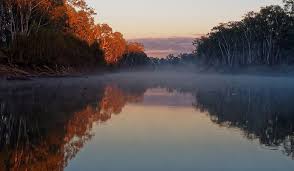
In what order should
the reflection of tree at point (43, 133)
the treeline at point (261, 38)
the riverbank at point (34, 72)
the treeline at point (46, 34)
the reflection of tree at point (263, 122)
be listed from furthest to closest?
1. the treeline at point (261, 38)
2. the treeline at point (46, 34)
3. the riverbank at point (34, 72)
4. the reflection of tree at point (263, 122)
5. the reflection of tree at point (43, 133)

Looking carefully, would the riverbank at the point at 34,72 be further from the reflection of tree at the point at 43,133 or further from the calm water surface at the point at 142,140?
the calm water surface at the point at 142,140

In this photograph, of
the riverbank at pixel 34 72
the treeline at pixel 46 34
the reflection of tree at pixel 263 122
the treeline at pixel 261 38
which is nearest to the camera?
the reflection of tree at pixel 263 122

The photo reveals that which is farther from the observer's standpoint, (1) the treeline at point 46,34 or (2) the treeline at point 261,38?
(2) the treeline at point 261,38

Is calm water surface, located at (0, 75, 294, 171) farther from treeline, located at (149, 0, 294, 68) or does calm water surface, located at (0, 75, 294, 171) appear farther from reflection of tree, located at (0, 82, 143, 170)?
treeline, located at (149, 0, 294, 68)

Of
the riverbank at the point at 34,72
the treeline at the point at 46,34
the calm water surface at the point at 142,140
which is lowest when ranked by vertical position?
the riverbank at the point at 34,72

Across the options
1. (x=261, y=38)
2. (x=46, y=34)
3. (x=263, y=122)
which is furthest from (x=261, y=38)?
(x=263, y=122)

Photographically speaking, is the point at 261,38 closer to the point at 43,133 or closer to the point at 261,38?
the point at 261,38

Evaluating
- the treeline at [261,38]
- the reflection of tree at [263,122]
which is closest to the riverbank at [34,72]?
the reflection of tree at [263,122]

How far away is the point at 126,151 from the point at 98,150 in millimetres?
603

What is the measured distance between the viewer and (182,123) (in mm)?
14500

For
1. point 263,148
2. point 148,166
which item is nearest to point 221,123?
point 263,148

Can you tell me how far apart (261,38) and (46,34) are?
51.5 meters

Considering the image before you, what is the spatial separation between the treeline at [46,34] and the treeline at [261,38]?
3470 centimetres

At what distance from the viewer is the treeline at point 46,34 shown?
2164 inches
